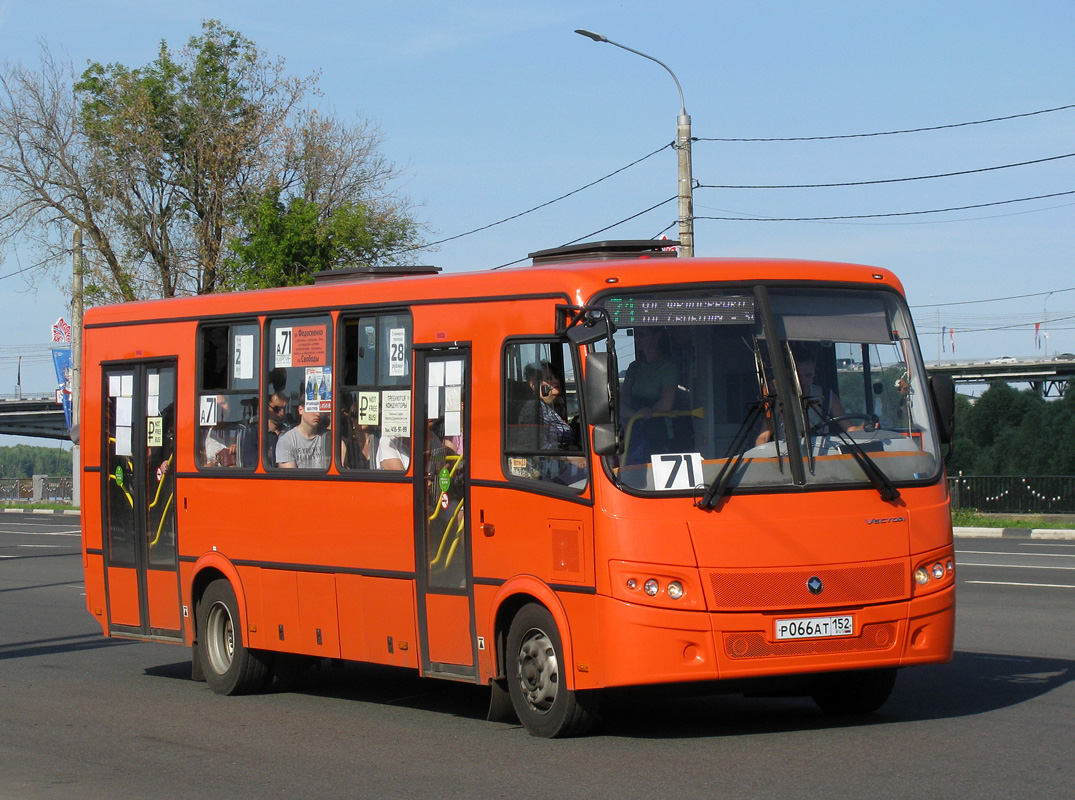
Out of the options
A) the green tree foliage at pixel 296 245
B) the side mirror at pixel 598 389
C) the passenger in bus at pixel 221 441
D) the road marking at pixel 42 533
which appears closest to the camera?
the side mirror at pixel 598 389

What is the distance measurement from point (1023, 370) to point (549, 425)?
9771 centimetres

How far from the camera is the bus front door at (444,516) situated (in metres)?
8.98

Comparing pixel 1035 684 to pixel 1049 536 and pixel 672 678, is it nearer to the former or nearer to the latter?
pixel 672 678

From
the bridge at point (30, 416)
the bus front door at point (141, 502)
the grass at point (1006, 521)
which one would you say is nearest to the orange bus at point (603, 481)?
the bus front door at point (141, 502)

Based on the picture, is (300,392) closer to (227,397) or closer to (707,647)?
(227,397)

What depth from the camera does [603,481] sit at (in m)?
7.87

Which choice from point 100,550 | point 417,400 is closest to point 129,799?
point 417,400

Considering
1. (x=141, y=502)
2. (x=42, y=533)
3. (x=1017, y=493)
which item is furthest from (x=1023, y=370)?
(x=141, y=502)

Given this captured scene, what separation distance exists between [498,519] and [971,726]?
2959 mm

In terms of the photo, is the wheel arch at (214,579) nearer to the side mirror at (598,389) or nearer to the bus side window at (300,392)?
the bus side window at (300,392)

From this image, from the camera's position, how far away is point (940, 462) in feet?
27.7

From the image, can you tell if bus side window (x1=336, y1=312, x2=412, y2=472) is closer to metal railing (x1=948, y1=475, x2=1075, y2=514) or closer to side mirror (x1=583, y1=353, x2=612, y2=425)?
side mirror (x1=583, y1=353, x2=612, y2=425)

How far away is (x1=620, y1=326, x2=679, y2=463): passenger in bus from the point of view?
26.0 feet

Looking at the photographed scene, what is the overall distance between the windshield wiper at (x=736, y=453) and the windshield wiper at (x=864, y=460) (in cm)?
28
